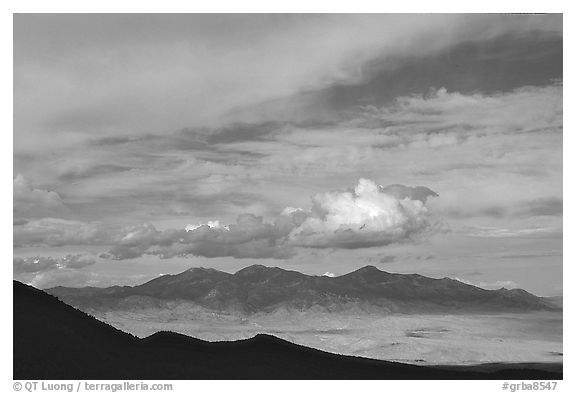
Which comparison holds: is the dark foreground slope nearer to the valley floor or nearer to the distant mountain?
the valley floor

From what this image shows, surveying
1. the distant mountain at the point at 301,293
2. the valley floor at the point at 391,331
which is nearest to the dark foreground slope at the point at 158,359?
the valley floor at the point at 391,331

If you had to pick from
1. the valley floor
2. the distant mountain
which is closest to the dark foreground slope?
the valley floor

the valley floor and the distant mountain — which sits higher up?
the distant mountain

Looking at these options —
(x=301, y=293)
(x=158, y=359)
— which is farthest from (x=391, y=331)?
(x=158, y=359)

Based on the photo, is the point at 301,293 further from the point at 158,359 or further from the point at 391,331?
the point at 158,359

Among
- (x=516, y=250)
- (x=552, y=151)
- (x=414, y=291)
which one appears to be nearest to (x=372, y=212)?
(x=414, y=291)

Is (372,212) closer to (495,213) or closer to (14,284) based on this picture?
(495,213)
